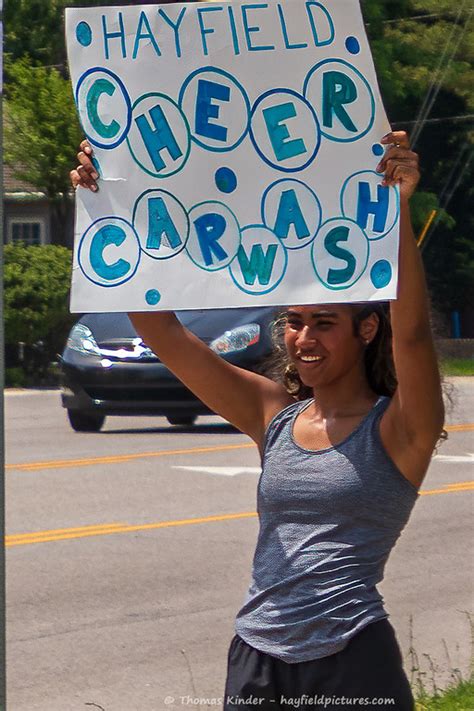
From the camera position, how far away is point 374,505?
9.95 ft

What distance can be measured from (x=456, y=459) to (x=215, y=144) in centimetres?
1151

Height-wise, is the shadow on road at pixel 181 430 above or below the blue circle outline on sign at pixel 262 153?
below

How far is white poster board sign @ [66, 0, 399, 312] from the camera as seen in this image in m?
3.22

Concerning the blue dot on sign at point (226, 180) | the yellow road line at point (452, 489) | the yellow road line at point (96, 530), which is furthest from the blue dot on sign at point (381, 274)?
the yellow road line at point (452, 489)

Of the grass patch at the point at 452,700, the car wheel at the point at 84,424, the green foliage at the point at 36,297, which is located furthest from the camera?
the green foliage at the point at 36,297

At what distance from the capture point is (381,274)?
121 inches

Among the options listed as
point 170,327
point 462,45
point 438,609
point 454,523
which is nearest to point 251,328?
point 454,523

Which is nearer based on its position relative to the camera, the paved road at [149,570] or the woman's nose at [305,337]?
the woman's nose at [305,337]

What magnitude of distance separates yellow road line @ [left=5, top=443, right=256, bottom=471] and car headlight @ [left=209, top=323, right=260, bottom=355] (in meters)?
1.23

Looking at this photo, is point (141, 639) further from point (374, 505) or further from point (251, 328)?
point (251, 328)

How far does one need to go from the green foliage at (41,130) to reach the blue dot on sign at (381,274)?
26.0 metres

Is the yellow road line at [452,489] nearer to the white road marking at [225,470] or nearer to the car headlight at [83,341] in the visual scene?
the white road marking at [225,470]

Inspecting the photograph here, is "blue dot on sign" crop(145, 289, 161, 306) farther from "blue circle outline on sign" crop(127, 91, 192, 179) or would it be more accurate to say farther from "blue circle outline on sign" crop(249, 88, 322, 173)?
"blue circle outline on sign" crop(249, 88, 322, 173)

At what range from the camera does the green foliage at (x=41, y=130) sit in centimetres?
2873
